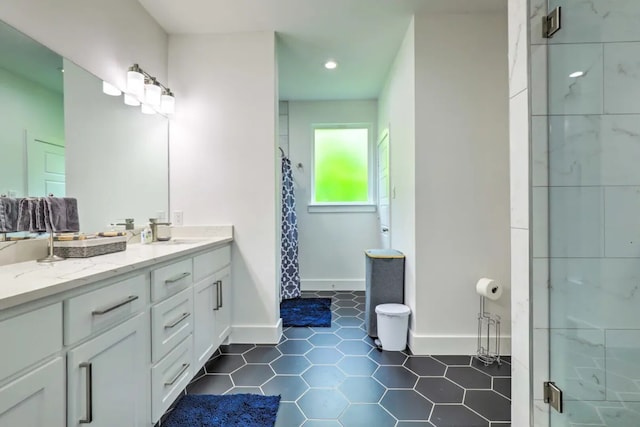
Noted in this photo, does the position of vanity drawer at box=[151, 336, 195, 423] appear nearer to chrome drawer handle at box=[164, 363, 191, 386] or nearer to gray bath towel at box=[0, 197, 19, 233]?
chrome drawer handle at box=[164, 363, 191, 386]

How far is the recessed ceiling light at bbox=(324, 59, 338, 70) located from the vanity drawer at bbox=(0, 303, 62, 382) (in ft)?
9.21

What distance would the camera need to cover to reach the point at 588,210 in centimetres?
114

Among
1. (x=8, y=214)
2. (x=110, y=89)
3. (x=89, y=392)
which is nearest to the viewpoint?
(x=89, y=392)

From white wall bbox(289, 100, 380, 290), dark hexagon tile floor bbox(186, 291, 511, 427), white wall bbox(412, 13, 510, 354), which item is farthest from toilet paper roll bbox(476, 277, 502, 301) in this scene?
white wall bbox(289, 100, 380, 290)

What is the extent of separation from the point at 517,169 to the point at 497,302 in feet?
4.83

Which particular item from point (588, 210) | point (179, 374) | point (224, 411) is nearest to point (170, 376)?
point (179, 374)

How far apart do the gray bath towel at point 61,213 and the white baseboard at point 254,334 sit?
4.76ft

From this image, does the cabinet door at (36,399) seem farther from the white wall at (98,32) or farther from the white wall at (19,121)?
the white wall at (98,32)

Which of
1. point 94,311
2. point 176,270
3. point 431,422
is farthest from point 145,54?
point 431,422

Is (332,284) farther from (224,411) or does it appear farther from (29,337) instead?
(29,337)

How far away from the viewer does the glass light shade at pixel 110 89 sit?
5.99ft

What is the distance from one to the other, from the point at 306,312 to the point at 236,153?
68.6 inches

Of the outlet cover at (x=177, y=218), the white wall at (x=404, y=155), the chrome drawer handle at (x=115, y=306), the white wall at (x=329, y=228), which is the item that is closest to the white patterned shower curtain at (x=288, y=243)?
the white wall at (x=329, y=228)

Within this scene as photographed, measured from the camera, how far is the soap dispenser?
2.09m
